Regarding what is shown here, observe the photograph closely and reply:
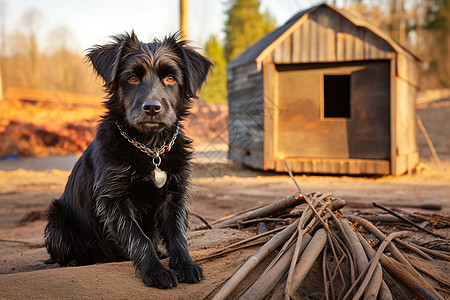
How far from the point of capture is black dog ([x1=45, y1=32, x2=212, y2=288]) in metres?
3.00

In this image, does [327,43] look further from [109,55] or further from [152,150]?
A: [152,150]

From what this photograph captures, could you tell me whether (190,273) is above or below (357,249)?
below

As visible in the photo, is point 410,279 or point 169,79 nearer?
point 410,279

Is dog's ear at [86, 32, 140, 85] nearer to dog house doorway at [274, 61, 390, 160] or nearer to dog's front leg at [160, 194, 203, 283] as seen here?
dog's front leg at [160, 194, 203, 283]

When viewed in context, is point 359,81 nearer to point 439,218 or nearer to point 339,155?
point 339,155

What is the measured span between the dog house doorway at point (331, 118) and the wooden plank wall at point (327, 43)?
0.32m

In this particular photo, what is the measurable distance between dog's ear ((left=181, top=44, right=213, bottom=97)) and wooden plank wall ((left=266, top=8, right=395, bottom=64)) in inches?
255

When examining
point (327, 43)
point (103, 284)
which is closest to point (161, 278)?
point (103, 284)

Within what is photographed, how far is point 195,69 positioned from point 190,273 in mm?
1699

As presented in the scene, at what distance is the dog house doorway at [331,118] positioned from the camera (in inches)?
385

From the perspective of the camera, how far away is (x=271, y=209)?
392 cm

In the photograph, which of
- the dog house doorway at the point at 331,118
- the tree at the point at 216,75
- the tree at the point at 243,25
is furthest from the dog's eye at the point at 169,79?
the tree at the point at 243,25

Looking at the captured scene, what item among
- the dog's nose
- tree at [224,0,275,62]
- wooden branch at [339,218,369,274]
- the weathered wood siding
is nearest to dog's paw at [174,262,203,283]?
wooden branch at [339,218,369,274]

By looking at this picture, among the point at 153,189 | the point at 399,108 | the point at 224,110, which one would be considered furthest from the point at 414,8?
the point at 153,189
